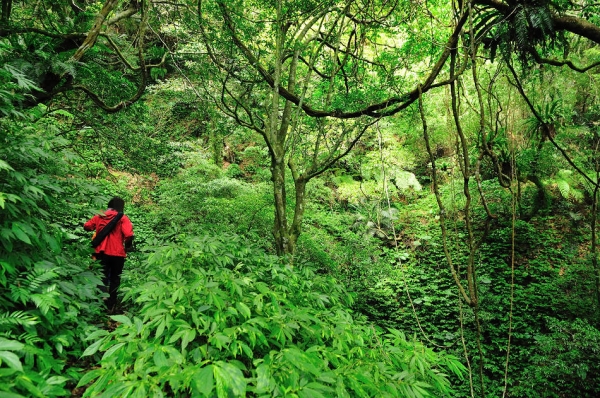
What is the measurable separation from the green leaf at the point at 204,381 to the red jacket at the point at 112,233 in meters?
3.28

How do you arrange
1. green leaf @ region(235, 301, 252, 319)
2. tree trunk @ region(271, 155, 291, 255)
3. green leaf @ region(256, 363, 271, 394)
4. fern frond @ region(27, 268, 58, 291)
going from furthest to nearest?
tree trunk @ region(271, 155, 291, 255) → fern frond @ region(27, 268, 58, 291) → green leaf @ region(235, 301, 252, 319) → green leaf @ region(256, 363, 271, 394)

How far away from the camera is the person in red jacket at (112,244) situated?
3834 mm

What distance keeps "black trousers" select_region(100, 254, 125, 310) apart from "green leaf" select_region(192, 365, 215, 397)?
328 cm

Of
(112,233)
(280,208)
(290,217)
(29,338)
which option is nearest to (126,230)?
(112,233)

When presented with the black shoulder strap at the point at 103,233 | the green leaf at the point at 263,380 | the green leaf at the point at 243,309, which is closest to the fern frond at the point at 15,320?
the green leaf at the point at 243,309

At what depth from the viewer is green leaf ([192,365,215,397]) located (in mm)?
1116

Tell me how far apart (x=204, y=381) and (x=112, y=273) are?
11.6 feet

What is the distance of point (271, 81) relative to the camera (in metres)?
4.19

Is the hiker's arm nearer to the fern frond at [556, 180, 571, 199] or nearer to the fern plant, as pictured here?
the fern plant

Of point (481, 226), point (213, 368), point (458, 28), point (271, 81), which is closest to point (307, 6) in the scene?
point (271, 81)

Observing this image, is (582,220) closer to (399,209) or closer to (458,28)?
(399,209)

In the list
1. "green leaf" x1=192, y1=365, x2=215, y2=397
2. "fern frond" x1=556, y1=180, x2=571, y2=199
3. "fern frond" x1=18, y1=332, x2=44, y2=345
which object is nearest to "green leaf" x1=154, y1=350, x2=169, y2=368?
"green leaf" x1=192, y1=365, x2=215, y2=397

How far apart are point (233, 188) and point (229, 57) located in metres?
3.57

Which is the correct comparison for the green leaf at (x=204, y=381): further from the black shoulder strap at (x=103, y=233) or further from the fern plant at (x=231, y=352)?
the black shoulder strap at (x=103, y=233)
